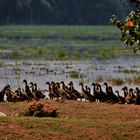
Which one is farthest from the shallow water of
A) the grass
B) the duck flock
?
the grass

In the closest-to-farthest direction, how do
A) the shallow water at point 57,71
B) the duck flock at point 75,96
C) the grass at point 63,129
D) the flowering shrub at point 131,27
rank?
the flowering shrub at point 131,27 → the grass at point 63,129 → the duck flock at point 75,96 → the shallow water at point 57,71

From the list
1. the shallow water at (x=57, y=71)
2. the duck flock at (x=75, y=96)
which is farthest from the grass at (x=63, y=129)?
the shallow water at (x=57, y=71)

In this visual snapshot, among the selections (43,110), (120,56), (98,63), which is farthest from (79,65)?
(43,110)

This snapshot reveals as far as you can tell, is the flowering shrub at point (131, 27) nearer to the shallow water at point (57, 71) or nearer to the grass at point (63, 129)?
the grass at point (63, 129)

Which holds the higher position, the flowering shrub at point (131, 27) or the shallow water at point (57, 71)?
the shallow water at point (57, 71)

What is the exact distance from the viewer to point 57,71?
4466 centimetres

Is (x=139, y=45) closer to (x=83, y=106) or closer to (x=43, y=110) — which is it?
(x=43, y=110)

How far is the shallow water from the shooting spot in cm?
3832

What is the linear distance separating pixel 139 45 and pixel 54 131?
3148 mm

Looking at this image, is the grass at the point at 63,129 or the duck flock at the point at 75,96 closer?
the grass at the point at 63,129

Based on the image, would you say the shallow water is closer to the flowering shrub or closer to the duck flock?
the duck flock

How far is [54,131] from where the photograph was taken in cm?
1648

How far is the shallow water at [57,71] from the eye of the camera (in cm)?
3832

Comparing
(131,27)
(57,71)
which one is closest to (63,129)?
(131,27)
